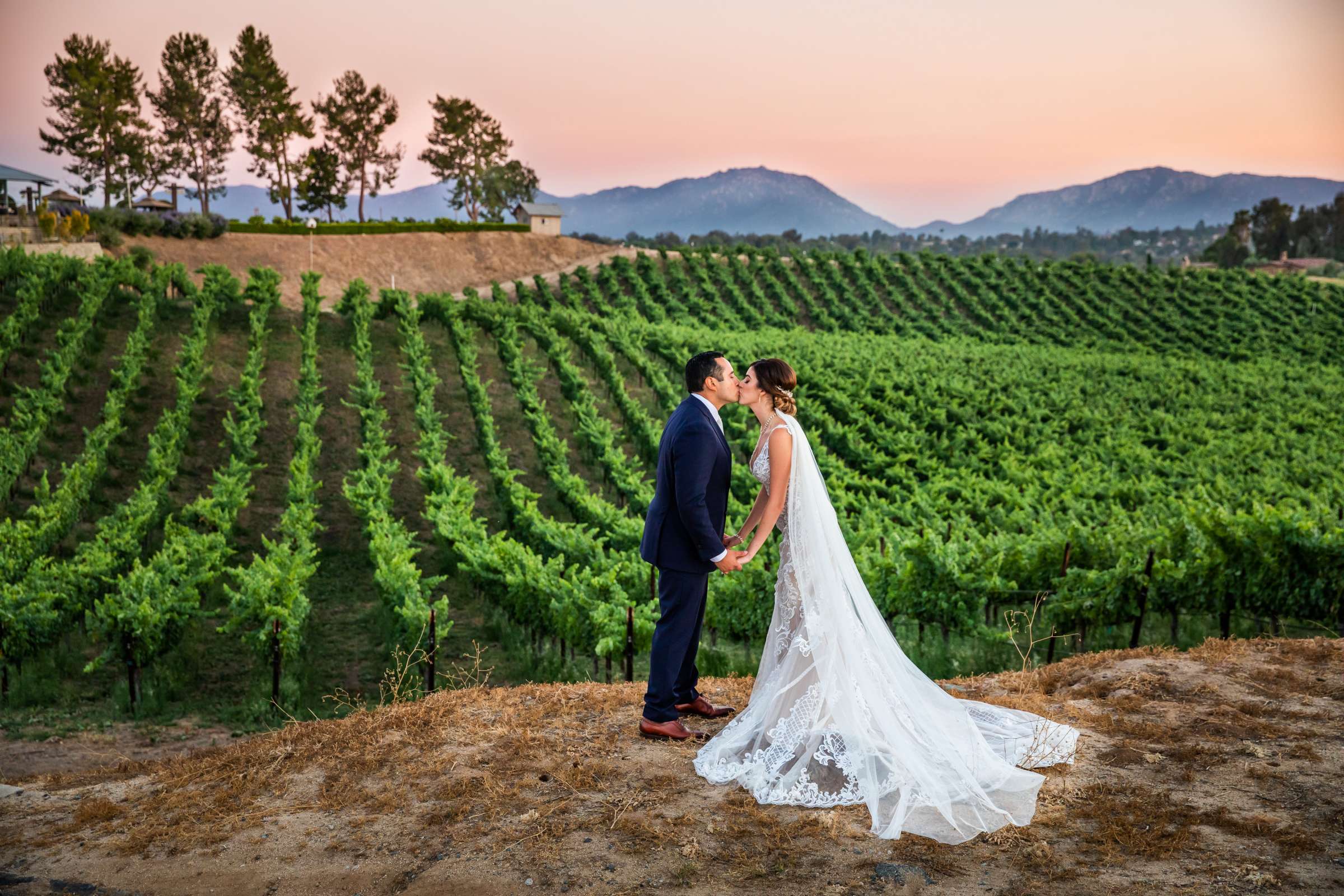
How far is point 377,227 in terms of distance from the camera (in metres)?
53.3

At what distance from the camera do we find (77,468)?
52.7ft

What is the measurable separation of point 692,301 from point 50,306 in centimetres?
2767

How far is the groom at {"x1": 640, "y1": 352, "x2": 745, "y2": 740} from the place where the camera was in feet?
18.5

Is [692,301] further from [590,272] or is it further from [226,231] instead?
[226,231]

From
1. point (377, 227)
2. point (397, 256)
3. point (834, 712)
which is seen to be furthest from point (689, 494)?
point (377, 227)

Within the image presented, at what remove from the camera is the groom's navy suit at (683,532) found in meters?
5.65

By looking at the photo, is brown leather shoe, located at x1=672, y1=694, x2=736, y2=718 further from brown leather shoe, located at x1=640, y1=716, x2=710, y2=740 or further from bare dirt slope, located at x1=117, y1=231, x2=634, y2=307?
bare dirt slope, located at x1=117, y1=231, x2=634, y2=307

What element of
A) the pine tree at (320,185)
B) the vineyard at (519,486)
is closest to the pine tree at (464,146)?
the pine tree at (320,185)

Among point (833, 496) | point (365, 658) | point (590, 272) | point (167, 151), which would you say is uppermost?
point (167, 151)

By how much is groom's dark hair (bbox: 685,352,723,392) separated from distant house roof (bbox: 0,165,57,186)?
49.3 m

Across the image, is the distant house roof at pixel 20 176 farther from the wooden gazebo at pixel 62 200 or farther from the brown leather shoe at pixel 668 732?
the brown leather shoe at pixel 668 732

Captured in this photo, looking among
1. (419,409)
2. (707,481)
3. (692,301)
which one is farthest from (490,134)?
(707,481)

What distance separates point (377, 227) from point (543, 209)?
468 inches

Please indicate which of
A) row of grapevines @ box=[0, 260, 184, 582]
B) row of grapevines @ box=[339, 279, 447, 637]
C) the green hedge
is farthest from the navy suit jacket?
the green hedge
